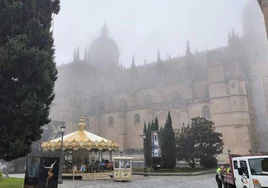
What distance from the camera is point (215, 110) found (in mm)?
39156

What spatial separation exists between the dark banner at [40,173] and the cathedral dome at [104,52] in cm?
5813

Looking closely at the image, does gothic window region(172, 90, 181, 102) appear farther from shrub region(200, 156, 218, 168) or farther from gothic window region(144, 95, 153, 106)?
shrub region(200, 156, 218, 168)

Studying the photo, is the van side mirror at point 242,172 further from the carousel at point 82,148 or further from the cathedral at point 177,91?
the cathedral at point 177,91

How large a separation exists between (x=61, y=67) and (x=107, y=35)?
15983 millimetres

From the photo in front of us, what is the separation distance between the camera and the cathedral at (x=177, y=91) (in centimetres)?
3850

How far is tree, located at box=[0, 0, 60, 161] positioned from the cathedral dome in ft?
181

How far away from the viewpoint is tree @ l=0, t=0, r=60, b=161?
9.98 meters

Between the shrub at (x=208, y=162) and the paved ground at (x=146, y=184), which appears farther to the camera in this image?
the shrub at (x=208, y=162)

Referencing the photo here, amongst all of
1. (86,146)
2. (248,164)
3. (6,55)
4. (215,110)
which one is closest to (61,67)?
(215,110)

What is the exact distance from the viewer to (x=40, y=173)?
854 centimetres

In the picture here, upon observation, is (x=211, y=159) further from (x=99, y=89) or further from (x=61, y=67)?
(x=61, y=67)

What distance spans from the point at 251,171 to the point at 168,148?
54.1 ft

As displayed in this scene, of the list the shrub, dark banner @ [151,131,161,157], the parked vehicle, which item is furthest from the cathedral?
the parked vehicle

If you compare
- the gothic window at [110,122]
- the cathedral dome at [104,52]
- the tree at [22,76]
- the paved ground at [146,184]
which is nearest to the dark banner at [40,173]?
the tree at [22,76]
